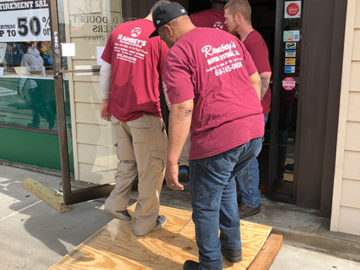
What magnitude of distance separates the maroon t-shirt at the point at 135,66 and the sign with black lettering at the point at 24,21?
209cm

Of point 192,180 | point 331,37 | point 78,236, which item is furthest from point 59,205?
point 331,37

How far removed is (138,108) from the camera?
2758 millimetres

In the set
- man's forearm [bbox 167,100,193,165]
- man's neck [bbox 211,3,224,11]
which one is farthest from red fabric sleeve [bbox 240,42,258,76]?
man's neck [bbox 211,3,224,11]

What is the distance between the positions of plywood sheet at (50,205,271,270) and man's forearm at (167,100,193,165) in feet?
3.00

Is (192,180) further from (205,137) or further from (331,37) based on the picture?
(331,37)

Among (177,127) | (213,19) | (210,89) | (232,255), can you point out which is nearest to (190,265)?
(232,255)

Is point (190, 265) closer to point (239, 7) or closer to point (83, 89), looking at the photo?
point (239, 7)

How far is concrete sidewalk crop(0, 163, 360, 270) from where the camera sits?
2895 millimetres

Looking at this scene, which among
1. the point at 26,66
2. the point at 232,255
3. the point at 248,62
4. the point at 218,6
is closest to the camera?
the point at 248,62

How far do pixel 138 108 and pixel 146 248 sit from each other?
1.01 metres

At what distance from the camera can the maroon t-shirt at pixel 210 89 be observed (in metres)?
1.95

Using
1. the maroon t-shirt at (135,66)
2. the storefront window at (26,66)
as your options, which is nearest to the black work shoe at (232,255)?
the maroon t-shirt at (135,66)

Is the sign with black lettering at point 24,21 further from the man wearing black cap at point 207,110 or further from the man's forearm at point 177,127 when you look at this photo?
the man's forearm at point 177,127

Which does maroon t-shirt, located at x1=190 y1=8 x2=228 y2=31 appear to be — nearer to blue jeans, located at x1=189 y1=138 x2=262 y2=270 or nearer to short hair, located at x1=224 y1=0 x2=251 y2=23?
short hair, located at x1=224 y1=0 x2=251 y2=23
